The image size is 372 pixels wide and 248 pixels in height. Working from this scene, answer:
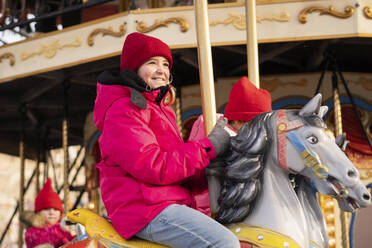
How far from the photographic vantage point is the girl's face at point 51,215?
21.7ft

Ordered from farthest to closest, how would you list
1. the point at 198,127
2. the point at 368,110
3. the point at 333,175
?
the point at 368,110 < the point at 198,127 < the point at 333,175

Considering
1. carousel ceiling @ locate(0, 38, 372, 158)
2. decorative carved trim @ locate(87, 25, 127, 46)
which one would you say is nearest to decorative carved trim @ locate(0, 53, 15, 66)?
carousel ceiling @ locate(0, 38, 372, 158)

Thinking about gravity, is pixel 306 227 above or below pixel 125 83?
below

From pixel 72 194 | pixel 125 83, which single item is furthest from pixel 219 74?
pixel 72 194

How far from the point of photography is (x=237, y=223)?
2.52 m

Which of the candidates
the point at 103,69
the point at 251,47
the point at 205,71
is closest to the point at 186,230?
the point at 205,71

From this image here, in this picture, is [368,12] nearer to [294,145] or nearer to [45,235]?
[45,235]

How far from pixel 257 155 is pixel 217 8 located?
4.54 metres

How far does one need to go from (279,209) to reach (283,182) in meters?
0.13

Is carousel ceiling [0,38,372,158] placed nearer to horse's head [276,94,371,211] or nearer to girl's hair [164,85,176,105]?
girl's hair [164,85,176,105]

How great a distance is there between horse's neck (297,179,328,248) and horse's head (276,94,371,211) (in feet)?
0.30

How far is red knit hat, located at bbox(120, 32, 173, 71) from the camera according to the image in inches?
110

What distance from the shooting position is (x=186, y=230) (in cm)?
238

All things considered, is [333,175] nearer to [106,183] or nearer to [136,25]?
[106,183]
